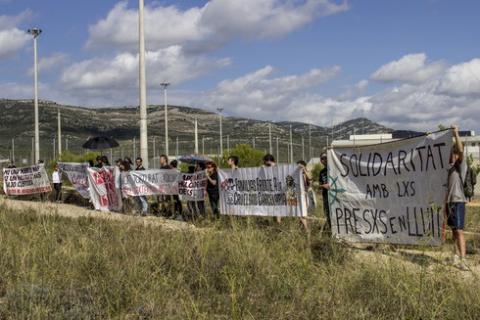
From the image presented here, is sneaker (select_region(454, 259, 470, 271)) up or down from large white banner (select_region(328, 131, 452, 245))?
down

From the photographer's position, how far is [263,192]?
13.2 m

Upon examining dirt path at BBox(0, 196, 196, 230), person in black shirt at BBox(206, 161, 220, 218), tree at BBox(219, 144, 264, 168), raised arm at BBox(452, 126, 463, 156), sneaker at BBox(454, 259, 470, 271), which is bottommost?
sneaker at BBox(454, 259, 470, 271)

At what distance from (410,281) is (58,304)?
3309mm

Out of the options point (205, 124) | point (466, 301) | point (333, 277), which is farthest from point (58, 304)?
point (205, 124)

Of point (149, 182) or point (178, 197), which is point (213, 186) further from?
point (149, 182)

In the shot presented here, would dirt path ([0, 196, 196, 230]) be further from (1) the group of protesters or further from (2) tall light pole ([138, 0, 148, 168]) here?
(2) tall light pole ([138, 0, 148, 168])

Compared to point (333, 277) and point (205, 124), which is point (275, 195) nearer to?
point (333, 277)

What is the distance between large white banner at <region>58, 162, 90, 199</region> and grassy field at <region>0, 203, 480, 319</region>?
11.5m

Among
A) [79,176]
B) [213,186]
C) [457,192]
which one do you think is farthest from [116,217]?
[79,176]

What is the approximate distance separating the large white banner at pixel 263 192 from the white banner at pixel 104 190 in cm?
498

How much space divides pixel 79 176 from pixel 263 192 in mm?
9884

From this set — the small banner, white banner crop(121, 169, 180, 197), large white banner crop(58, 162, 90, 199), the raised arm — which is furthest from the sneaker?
large white banner crop(58, 162, 90, 199)

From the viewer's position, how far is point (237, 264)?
765 centimetres

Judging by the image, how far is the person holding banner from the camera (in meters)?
8.90
